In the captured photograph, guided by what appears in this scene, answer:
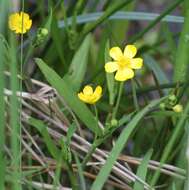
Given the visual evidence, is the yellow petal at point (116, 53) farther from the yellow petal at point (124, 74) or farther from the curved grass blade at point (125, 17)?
the curved grass blade at point (125, 17)

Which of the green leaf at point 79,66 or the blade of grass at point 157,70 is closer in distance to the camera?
the green leaf at point 79,66

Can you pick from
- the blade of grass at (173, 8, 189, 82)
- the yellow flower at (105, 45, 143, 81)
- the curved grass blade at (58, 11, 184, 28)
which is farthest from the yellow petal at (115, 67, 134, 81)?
the curved grass blade at (58, 11, 184, 28)

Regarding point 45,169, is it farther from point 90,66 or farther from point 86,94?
point 90,66

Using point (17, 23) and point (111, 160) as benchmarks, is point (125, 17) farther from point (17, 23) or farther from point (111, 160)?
point (111, 160)

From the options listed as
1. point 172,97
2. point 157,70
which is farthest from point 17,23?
point 157,70

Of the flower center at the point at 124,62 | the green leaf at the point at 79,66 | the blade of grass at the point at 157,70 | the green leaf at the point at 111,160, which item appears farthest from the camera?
the blade of grass at the point at 157,70

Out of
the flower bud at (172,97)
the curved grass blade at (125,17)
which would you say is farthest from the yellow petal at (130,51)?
the curved grass blade at (125,17)

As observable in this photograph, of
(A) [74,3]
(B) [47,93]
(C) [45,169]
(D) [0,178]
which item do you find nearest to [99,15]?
(A) [74,3]

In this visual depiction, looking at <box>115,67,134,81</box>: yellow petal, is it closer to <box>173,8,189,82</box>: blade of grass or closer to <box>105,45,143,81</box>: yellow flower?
<box>105,45,143,81</box>: yellow flower

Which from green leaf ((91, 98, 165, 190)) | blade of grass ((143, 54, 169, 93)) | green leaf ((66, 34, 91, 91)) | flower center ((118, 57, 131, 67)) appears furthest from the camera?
blade of grass ((143, 54, 169, 93))
